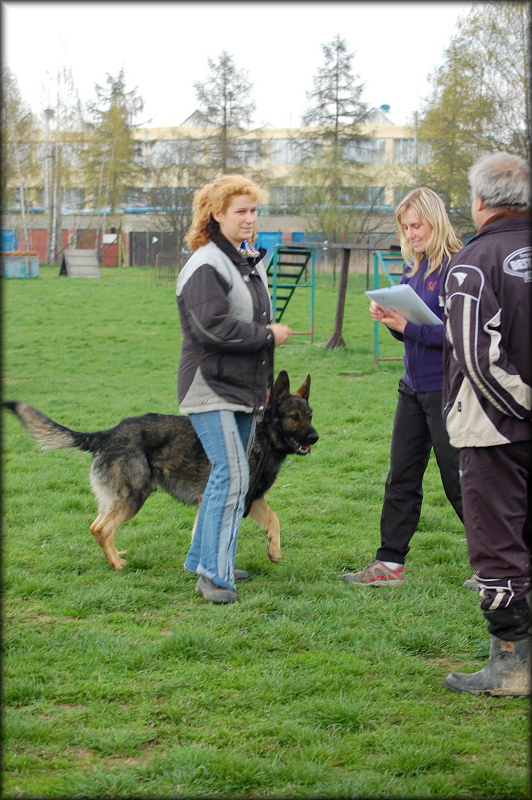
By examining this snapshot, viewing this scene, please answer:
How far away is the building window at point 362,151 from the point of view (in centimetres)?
4188

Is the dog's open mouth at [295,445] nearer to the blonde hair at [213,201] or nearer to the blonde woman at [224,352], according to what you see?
the blonde woman at [224,352]

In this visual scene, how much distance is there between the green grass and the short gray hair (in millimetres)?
2075

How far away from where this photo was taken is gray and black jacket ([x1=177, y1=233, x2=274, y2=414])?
4438mm

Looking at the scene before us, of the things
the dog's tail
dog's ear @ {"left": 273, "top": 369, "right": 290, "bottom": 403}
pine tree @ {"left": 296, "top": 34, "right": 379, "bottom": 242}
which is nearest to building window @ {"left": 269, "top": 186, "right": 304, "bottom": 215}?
pine tree @ {"left": 296, "top": 34, "right": 379, "bottom": 242}

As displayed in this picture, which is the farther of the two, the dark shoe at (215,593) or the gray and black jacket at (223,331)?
the dark shoe at (215,593)

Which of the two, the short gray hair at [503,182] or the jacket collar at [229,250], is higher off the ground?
the short gray hair at [503,182]

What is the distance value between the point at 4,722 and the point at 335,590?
2175 mm

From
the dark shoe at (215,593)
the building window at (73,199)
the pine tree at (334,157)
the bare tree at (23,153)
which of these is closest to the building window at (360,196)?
the pine tree at (334,157)

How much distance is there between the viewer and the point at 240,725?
334 cm

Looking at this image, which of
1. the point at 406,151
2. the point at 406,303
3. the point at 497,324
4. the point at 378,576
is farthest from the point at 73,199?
the point at 497,324

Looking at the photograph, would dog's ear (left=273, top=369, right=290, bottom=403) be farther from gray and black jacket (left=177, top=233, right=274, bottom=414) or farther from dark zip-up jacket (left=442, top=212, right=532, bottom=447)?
dark zip-up jacket (left=442, top=212, right=532, bottom=447)

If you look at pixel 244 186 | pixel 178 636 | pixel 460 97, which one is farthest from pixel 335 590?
pixel 460 97

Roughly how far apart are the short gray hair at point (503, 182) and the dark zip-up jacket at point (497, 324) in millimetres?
61

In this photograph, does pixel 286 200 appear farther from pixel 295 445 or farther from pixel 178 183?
pixel 295 445
